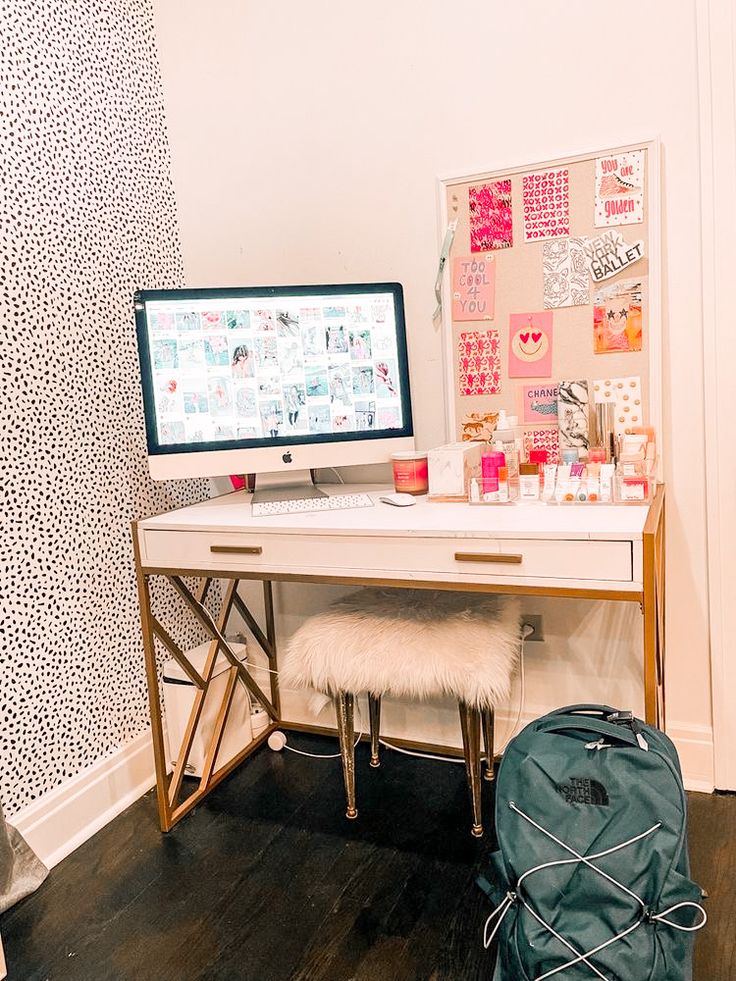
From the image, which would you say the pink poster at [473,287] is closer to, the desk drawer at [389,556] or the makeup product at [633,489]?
the makeup product at [633,489]

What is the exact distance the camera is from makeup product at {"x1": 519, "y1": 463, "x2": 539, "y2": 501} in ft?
5.79

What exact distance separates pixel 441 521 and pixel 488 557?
151 mm

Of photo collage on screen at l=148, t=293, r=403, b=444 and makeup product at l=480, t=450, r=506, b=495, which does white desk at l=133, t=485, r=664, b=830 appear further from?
photo collage on screen at l=148, t=293, r=403, b=444

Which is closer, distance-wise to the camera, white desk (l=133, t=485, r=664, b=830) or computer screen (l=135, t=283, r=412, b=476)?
white desk (l=133, t=485, r=664, b=830)

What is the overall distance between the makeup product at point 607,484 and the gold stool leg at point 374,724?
2.88ft

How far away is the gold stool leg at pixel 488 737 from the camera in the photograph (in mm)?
1976

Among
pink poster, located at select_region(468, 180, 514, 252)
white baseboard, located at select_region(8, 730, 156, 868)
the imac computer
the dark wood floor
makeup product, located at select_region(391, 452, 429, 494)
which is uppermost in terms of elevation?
pink poster, located at select_region(468, 180, 514, 252)

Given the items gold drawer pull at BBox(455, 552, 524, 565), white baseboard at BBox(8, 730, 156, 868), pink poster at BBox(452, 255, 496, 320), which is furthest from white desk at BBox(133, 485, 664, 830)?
pink poster at BBox(452, 255, 496, 320)

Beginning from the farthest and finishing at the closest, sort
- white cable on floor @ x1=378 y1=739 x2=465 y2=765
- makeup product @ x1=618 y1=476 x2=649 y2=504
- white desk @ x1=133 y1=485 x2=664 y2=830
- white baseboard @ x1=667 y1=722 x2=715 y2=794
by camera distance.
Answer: white cable on floor @ x1=378 y1=739 x2=465 y2=765 → white baseboard @ x1=667 y1=722 x2=715 y2=794 → makeup product @ x1=618 y1=476 x2=649 y2=504 → white desk @ x1=133 y1=485 x2=664 y2=830

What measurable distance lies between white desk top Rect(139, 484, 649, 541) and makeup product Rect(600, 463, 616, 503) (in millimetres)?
26

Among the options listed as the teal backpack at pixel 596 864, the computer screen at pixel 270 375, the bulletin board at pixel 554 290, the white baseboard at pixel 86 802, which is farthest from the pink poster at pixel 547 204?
the white baseboard at pixel 86 802

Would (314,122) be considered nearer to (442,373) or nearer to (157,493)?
(442,373)

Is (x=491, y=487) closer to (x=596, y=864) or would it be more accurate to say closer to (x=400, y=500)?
(x=400, y=500)

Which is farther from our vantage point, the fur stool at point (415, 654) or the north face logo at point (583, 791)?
the fur stool at point (415, 654)
